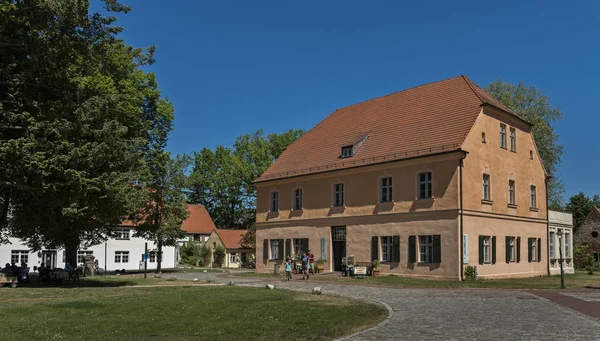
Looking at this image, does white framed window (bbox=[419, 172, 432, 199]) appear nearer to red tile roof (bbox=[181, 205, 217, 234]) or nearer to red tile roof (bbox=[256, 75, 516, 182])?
red tile roof (bbox=[256, 75, 516, 182])

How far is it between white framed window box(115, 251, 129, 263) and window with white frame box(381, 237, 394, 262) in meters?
33.3

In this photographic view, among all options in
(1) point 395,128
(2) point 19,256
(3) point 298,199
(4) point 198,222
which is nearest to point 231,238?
(4) point 198,222

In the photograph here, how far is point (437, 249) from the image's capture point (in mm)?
29812

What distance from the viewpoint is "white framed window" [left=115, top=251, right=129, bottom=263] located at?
5644cm

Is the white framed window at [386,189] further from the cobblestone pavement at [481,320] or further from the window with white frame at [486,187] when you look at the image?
the cobblestone pavement at [481,320]

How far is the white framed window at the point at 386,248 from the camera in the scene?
3247cm

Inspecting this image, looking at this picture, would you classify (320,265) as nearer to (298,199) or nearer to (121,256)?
(298,199)

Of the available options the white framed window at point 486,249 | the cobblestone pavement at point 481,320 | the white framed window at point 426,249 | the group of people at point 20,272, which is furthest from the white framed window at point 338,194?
the group of people at point 20,272

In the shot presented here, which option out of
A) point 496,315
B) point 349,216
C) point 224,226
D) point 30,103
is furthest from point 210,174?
point 496,315

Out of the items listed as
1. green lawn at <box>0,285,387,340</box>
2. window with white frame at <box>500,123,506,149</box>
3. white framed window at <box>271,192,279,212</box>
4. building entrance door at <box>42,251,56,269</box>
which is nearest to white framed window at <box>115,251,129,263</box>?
building entrance door at <box>42,251,56,269</box>

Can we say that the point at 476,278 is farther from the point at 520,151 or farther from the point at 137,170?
the point at 137,170

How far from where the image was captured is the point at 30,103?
22016 mm

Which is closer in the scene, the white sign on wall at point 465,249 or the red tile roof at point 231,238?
the white sign on wall at point 465,249

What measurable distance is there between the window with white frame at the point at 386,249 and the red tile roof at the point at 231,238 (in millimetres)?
30365
